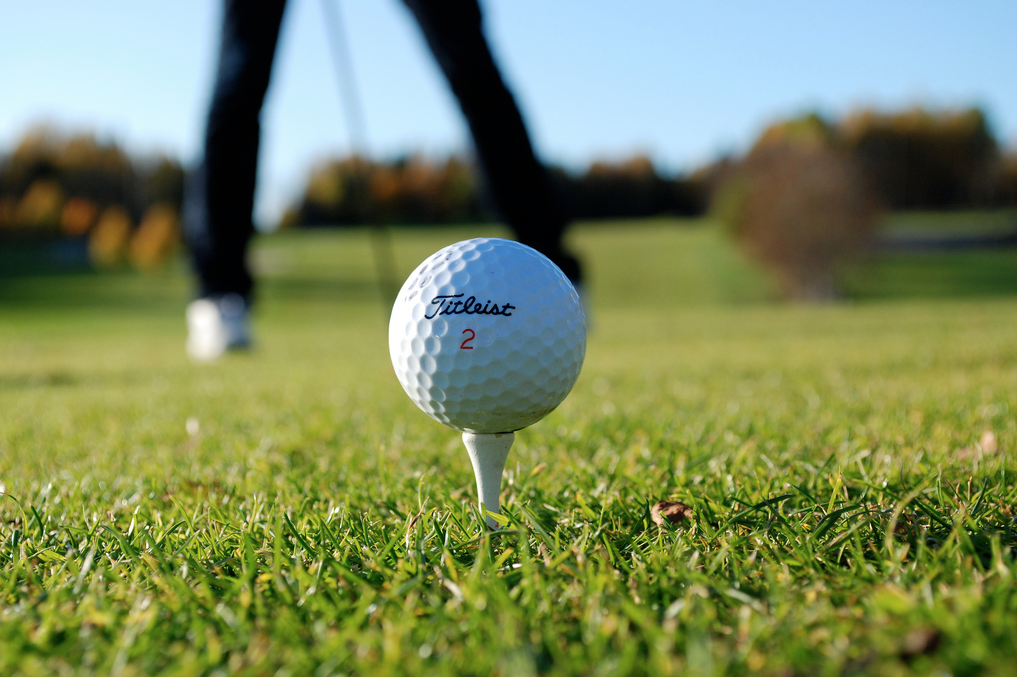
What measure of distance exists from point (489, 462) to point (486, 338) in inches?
10.7

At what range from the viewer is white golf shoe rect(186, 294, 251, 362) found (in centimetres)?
530

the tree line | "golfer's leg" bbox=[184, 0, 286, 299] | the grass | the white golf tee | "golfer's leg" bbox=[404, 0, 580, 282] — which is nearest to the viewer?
the grass

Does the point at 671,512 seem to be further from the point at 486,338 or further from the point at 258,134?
the point at 258,134

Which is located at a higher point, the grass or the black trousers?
the black trousers

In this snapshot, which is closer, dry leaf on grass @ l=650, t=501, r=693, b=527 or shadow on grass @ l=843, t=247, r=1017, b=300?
dry leaf on grass @ l=650, t=501, r=693, b=527

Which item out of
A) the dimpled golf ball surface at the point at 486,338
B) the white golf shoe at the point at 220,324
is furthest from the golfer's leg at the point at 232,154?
the dimpled golf ball surface at the point at 486,338

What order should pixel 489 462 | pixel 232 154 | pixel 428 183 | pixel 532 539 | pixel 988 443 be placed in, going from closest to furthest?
pixel 532 539
pixel 489 462
pixel 988 443
pixel 232 154
pixel 428 183

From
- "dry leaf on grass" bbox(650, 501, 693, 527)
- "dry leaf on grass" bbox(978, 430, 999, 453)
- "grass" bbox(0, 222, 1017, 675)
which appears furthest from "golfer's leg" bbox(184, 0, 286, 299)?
"dry leaf on grass" bbox(978, 430, 999, 453)

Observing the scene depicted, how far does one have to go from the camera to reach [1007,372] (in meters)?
3.82

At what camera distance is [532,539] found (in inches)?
56.6

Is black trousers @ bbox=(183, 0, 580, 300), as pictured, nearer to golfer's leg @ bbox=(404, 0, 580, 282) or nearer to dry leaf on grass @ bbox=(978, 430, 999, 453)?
golfer's leg @ bbox=(404, 0, 580, 282)

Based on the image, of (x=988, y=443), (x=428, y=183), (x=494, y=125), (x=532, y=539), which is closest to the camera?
(x=532, y=539)

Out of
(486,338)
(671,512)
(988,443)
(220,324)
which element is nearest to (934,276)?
(220,324)

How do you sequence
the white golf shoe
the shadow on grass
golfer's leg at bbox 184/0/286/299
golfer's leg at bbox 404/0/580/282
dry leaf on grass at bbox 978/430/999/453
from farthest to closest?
the shadow on grass → the white golf shoe → golfer's leg at bbox 184/0/286/299 → golfer's leg at bbox 404/0/580/282 → dry leaf on grass at bbox 978/430/999/453
